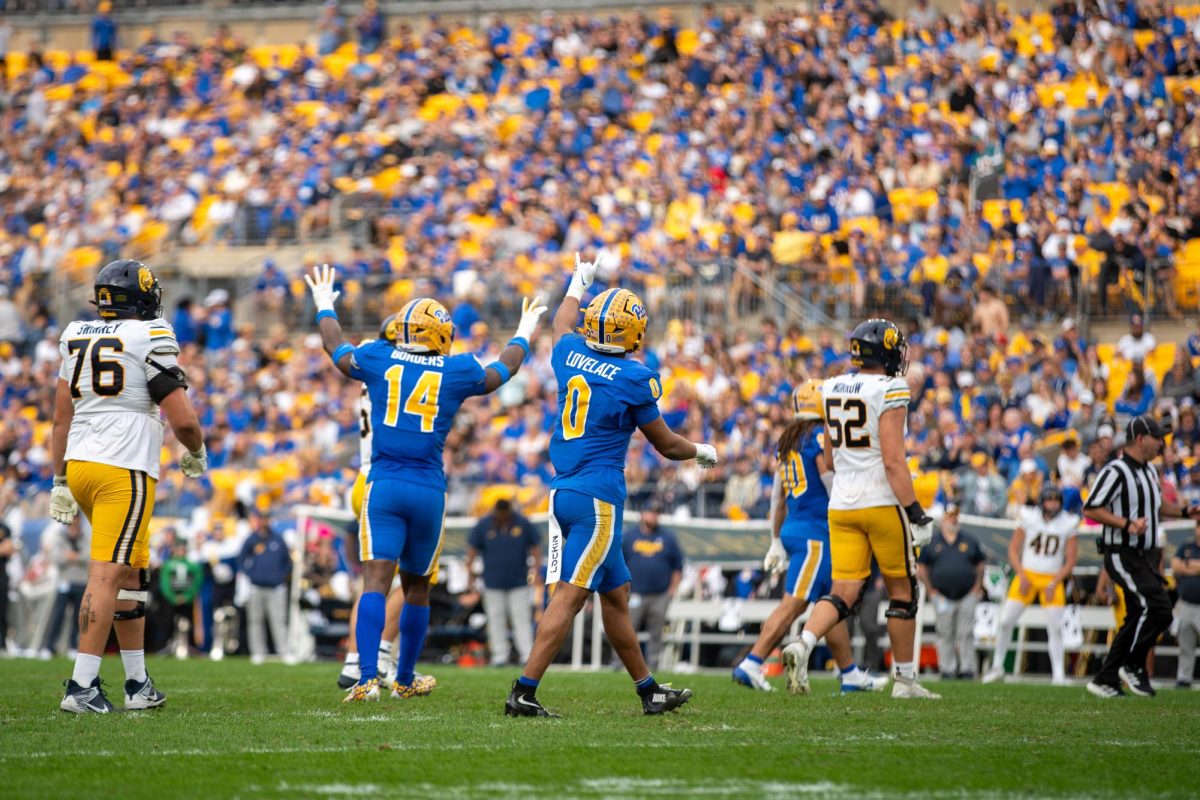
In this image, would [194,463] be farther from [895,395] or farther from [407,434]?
[895,395]

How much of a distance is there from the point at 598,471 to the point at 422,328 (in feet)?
4.81

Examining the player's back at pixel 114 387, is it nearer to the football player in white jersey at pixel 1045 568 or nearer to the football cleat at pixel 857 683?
the football cleat at pixel 857 683

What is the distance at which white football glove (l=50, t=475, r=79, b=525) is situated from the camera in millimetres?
8289

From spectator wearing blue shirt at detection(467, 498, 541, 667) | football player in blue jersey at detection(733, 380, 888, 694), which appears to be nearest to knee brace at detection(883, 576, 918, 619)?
football player in blue jersey at detection(733, 380, 888, 694)

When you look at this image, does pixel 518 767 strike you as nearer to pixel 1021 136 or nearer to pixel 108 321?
pixel 108 321

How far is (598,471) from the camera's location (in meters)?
8.03

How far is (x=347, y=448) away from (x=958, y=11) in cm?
1189

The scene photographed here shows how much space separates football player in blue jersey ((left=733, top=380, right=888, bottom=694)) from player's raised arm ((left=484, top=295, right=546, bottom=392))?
83.1 inches

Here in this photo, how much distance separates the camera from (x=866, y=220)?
21641mm

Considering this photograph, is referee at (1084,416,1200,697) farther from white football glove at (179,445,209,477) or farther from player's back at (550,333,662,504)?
white football glove at (179,445,209,477)

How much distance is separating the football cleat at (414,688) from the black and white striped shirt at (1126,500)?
446 centimetres

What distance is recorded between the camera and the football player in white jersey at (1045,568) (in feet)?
46.4

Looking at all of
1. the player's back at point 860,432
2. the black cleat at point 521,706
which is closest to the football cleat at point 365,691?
the black cleat at point 521,706

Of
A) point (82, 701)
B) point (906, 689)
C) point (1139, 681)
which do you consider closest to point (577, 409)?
point (82, 701)
